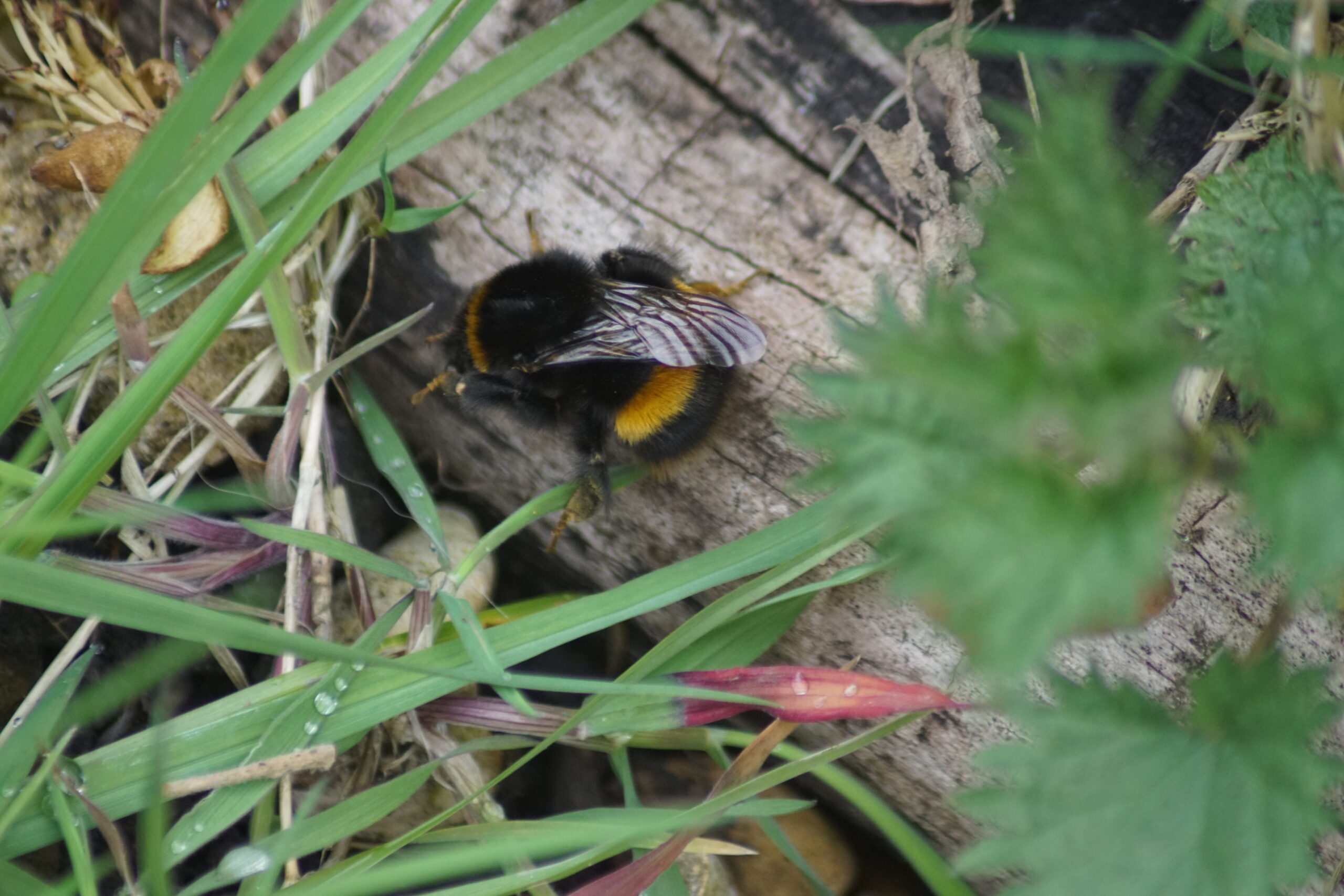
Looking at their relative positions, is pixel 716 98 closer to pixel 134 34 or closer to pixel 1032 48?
pixel 1032 48

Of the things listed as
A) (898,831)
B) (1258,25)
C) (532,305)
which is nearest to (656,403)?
(532,305)

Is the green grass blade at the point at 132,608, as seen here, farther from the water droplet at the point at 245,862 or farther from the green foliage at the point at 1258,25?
the green foliage at the point at 1258,25

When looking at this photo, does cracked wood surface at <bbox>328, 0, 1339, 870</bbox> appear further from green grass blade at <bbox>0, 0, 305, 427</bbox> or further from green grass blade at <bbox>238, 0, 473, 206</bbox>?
green grass blade at <bbox>0, 0, 305, 427</bbox>

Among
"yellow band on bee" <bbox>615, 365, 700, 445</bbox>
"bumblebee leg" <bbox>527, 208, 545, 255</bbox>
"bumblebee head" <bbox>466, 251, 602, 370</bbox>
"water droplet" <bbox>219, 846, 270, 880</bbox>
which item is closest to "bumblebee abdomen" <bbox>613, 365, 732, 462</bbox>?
"yellow band on bee" <bbox>615, 365, 700, 445</bbox>

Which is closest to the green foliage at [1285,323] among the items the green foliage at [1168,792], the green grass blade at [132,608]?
the green foliage at [1168,792]

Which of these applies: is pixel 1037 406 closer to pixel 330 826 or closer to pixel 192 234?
pixel 330 826

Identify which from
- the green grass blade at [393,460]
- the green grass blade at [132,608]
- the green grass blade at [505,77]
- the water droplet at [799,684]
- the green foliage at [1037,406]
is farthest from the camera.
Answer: the green grass blade at [393,460]

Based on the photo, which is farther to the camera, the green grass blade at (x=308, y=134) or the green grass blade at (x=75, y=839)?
the green grass blade at (x=308, y=134)
